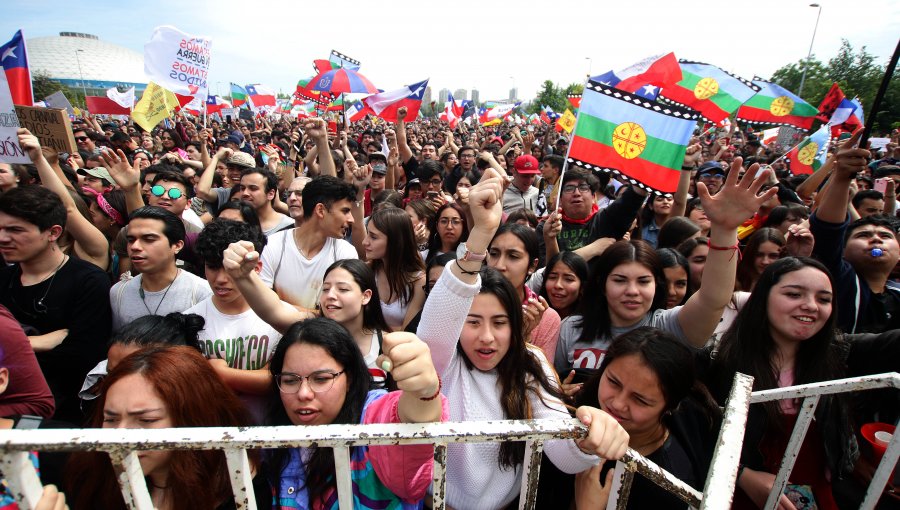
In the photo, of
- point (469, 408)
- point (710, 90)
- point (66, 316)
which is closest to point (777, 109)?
point (710, 90)

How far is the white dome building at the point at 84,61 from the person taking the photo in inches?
3477

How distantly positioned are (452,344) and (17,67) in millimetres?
5492

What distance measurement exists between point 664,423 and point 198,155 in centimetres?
1099

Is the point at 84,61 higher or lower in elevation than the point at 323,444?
higher

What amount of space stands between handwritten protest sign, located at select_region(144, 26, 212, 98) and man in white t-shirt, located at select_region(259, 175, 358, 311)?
573 centimetres

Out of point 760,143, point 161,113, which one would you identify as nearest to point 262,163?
point 161,113

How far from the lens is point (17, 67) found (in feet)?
14.1

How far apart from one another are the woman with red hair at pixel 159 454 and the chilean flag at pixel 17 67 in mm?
4355

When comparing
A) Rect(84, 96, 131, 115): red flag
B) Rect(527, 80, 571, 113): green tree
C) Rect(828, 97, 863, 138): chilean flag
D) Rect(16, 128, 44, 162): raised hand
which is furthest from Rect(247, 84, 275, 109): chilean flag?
Rect(527, 80, 571, 113): green tree

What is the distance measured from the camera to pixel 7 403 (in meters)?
2.07

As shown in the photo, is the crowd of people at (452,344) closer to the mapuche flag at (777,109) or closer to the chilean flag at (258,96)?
the mapuche flag at (777,109)

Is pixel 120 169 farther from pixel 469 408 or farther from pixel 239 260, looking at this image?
pixel 469 408

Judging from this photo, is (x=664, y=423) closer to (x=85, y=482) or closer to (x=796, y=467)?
(x=796, y=467)

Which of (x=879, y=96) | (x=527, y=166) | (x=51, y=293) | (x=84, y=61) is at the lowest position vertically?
(x=51, y=293)
